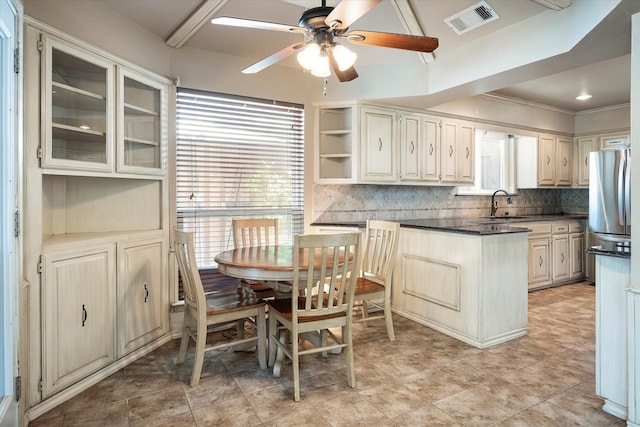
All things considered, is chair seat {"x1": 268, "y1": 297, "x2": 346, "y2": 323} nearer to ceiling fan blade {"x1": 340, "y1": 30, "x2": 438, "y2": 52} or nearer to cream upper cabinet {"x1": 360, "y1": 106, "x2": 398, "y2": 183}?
ceiling fan blade {"x1": 340, "y1": 30, "x2": 438, "y2": 52}

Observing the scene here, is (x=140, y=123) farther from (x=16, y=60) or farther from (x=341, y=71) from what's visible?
(x=341, y=71)

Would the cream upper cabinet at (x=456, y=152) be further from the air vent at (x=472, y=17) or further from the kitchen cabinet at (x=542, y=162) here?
the air vent at (x=472, y=17)

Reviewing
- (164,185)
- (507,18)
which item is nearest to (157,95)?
(164,185)

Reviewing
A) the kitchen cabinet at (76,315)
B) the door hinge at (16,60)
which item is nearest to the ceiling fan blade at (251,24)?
the door hinge at (16,60)

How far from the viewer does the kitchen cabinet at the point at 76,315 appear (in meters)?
2.00

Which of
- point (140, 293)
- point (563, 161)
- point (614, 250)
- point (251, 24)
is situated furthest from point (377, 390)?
point (563, 161)

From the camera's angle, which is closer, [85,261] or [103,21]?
[85,261]

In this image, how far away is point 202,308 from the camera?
2229mm

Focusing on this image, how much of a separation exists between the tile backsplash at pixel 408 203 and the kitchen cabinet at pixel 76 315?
2.12 m

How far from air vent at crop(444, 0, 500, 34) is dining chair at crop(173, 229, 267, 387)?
252 cm

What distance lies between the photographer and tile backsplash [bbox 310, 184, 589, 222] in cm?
395

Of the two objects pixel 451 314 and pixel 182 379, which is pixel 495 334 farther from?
pixel 182 379

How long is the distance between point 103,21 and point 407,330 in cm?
341

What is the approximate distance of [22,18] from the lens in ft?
5.87
